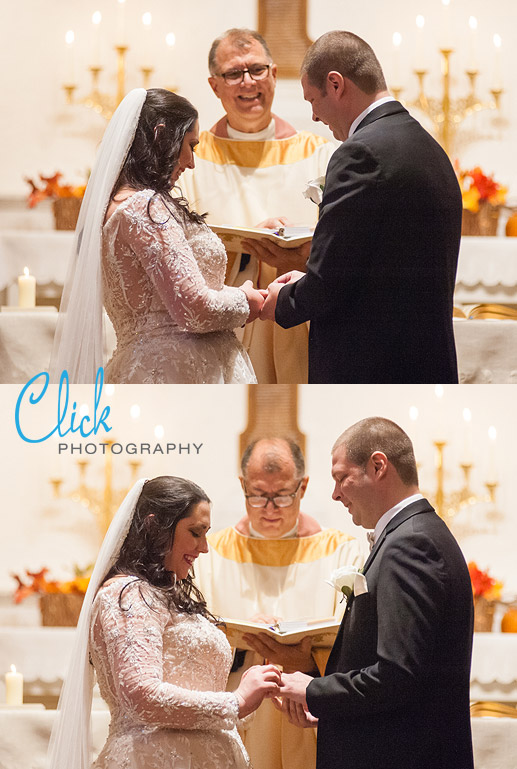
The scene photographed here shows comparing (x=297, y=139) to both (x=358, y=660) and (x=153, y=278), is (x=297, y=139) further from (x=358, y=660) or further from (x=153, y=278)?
(x=358, y=660)

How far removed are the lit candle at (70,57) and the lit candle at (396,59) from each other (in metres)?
0.99

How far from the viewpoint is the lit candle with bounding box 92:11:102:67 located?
13.5ft

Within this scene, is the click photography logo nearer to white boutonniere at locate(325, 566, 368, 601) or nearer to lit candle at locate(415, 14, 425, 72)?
white boutonniere at locate(325, 566, 368, 601)

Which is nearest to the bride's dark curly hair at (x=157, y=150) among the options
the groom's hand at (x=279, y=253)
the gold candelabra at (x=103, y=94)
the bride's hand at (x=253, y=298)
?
the bride's hand at (x=253, y=298)

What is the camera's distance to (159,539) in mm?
3332

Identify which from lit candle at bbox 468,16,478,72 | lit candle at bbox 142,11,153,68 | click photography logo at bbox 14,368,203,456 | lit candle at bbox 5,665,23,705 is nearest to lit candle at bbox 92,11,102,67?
lit candle at bbox 142,11,153,68

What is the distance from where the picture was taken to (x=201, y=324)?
339 centimetres

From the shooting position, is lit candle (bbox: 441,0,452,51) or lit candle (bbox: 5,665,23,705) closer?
lit candle (bbox: 5,665,23,705)

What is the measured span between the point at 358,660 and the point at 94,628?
0.63 meters

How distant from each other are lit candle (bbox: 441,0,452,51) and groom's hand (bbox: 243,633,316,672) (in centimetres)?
188

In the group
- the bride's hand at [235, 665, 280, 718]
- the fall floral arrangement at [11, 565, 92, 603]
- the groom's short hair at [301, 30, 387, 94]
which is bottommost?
the bride's hand at [235, 665, 280, 718]

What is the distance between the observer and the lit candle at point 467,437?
390 centimetres

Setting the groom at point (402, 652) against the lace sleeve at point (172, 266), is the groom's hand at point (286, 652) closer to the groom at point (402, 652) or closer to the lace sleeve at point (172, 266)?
the groom at point (402, 652)

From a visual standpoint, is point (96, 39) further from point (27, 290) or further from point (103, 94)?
point (27, 290)
